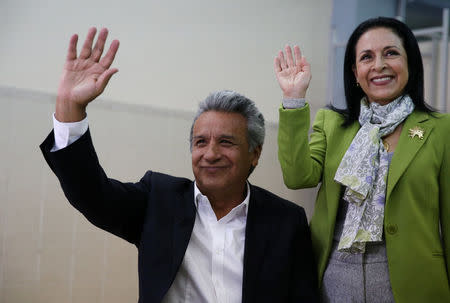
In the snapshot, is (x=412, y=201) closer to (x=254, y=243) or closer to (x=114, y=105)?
(x=254, y=243)

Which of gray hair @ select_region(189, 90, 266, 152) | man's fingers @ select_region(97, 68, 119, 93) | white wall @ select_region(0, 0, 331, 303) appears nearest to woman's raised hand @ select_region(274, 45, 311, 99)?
gray hair @ select_region(189, 90, 266, 152)

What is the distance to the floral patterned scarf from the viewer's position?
1510 mm

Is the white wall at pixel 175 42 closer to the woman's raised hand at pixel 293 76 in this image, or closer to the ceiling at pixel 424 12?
the ceiling at pixel 424 12

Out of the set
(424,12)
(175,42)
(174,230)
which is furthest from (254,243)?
(424,12)

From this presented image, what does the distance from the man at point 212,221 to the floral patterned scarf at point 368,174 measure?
0.20 metres

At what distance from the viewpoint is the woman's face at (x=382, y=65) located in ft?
5.34

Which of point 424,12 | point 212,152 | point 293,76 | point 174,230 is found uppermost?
point 424,12

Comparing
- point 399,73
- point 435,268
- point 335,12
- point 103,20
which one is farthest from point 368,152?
point 335,12

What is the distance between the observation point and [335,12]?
4.51 m

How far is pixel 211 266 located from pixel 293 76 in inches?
26.7

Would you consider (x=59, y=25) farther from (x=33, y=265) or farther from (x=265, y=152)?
(x=265, y=152)

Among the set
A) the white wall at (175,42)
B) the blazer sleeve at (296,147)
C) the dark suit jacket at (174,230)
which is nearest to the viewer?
the dark suit jacket at (174,230)

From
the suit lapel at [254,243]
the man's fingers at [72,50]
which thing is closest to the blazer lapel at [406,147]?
the suit lapel at [254,243]

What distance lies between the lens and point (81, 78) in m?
1.39
